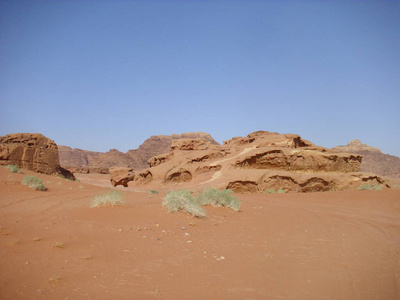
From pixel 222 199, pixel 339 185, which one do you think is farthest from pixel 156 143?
pixel 222 199

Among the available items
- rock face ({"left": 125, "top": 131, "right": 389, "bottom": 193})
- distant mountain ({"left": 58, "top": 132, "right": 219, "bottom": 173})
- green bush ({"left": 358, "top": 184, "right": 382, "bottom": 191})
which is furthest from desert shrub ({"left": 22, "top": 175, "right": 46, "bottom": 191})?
distant mountain ({"left": 58, "top": 132, "right": 219, "bottom": 173})

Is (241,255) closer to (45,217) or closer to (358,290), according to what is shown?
(358,290)

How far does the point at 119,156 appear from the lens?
250 ft

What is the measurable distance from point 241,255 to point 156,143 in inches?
3458

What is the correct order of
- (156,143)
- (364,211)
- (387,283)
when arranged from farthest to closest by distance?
1. (156,143)
2. (364,211)
3. (387,283)

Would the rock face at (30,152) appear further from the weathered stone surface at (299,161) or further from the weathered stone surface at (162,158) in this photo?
the weathered stone surface at (299,161)

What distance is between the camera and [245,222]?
25.7 ft

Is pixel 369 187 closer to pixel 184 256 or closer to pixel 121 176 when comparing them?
pixel 184 256

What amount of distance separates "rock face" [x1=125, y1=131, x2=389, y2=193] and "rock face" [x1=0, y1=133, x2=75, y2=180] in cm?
759

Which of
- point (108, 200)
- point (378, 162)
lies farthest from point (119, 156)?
point (108, 200)

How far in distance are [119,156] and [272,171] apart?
207 feet

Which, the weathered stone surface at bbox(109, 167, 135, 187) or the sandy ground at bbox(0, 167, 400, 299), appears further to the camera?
the weathered stone surface at bbox(109, 167, 135, 187)

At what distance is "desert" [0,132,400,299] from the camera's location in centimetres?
340

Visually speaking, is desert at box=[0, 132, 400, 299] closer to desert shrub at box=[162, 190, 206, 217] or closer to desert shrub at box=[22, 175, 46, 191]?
desert shrub at box=[162, 190, 206, 217]
